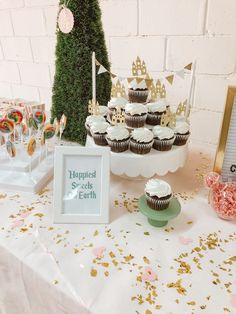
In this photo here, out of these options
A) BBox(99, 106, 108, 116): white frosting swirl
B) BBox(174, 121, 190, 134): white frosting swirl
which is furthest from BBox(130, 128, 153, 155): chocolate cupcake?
BBox(99, 106, 108, 116): white frosting swirl

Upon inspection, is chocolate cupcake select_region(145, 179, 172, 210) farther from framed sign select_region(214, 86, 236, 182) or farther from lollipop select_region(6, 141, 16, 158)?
lollipop select_region(6, 141, 16, 158)

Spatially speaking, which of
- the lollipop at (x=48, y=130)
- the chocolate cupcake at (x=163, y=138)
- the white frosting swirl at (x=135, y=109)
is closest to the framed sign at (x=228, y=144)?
the chocolate cupcake at (x=163, y=138)

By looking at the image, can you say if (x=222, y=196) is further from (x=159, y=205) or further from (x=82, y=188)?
(x=82, y=188)

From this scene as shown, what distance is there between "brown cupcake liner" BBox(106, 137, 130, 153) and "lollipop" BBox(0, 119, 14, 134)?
347 millimetres

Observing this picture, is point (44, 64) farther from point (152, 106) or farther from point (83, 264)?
point (83, 264)

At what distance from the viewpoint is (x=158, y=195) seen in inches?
27.3

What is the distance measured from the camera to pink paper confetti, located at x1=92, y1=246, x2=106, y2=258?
65 centimetres

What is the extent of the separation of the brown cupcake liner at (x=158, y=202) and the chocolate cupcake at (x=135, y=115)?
0.27 meters

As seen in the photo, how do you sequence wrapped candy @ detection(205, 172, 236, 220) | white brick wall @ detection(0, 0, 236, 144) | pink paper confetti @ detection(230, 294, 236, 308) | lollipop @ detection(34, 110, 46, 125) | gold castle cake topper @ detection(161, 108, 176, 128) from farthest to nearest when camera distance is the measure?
white brick wall @ detection(0, 0, 236, 144), lollipop @ detection(34, 110, 46, 125), gold castle cake topper @ detection(161, 108, 176, 128), wrapped candy @ detection(205, 172, 236, 220), pink paper confetti @ detection(230, 294, 236, 308)

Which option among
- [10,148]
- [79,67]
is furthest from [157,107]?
[10,148]

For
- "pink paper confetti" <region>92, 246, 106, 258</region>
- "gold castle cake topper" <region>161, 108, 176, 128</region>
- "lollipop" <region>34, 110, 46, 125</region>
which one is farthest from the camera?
"lollipop" <region>34, 110, 46, 125</region>

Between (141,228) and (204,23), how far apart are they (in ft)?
3.01

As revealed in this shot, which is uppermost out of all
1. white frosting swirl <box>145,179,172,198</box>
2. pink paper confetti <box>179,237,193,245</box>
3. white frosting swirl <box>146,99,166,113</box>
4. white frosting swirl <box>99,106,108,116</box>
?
white frosting swirl <box>146,99,166,113</box>

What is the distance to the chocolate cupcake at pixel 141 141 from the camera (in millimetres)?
806
